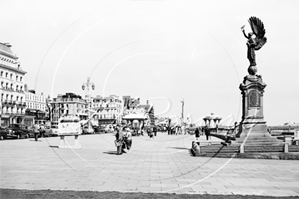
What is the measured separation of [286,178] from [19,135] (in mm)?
38128

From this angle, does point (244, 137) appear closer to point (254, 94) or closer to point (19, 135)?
point (254, 94)

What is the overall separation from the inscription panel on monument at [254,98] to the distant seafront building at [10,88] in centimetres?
6541

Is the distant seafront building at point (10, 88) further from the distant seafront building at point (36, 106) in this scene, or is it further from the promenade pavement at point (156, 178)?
the promenade pavement at point (156, 178)

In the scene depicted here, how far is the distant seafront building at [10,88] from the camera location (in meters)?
79.1

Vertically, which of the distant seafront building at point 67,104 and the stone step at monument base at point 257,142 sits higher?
the distant seafront building at point 67,104

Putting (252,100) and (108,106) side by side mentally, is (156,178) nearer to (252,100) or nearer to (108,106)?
(252,100)

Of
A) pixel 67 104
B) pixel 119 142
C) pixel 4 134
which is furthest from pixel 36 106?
pixel 119 142

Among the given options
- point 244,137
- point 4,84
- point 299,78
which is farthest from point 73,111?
point 4,84

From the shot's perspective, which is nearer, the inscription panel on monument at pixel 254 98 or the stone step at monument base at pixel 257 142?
the stone step at monument base at pixel 257 142

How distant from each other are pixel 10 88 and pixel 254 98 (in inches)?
2960

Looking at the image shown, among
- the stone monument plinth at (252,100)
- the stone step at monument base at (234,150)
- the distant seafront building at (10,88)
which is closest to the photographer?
the stone step at monument base at (234,150)

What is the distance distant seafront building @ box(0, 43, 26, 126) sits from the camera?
7912cm

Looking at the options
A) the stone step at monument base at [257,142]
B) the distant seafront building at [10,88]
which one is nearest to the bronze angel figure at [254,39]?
the stone step at monument base at [257,142]

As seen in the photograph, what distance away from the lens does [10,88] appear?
84.1 meters
